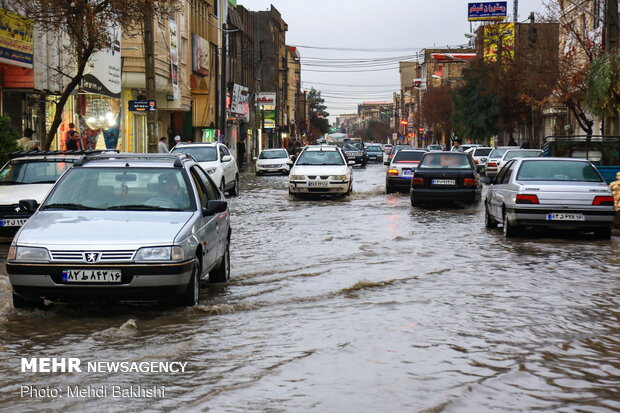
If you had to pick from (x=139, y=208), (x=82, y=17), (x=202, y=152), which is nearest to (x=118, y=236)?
(x=139, y=208)

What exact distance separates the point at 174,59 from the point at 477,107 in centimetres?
2830

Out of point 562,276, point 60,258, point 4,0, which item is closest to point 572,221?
point 562,276

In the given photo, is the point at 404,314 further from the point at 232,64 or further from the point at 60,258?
the point at 232,64

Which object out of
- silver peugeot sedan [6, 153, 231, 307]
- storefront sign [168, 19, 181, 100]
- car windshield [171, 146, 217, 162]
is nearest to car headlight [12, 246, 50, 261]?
silver peugeot sedan [6, 153, 231, 307]

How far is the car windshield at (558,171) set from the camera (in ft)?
56.4

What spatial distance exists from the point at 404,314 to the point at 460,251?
20.0 feet

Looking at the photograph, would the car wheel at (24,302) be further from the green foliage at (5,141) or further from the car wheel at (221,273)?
the green foliage at (5,141)

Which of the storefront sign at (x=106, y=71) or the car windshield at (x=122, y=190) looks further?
the storefront sign at (x=106, y=71)

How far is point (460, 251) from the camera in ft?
50.4

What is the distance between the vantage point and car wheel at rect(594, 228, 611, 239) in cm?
1709

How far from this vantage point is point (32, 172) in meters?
17.4

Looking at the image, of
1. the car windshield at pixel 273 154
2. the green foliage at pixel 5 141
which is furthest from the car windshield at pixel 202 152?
the car windshield at pixel 273 154

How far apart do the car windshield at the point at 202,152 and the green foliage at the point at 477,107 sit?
38076mm

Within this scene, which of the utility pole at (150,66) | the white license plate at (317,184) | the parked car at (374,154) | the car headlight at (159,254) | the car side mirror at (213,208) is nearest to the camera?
the car headlight at (159,254)
